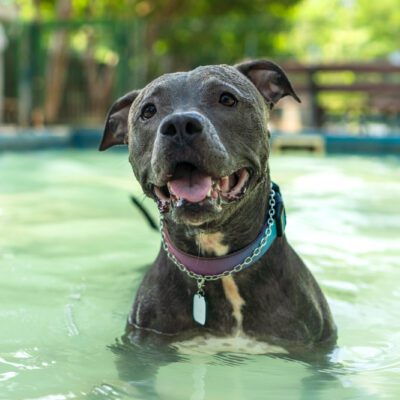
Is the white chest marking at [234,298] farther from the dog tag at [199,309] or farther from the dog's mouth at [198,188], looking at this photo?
the dog's mouth at [198,188]

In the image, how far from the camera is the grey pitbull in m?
3.09

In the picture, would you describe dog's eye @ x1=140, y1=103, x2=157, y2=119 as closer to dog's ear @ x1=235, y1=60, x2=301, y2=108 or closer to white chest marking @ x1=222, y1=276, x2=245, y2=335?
dog's ear @ x1=235, y1=60, x2=301, y2=108

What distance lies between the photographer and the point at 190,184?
3008 millimetres

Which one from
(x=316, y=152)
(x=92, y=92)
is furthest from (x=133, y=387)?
(x=92, y=92)

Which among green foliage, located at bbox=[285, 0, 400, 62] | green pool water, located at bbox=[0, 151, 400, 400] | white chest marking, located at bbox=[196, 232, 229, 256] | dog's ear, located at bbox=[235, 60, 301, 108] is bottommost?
green pool water, located at bbox=[0, 151, 400, 400]

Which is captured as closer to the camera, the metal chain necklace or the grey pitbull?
the grey pitbull

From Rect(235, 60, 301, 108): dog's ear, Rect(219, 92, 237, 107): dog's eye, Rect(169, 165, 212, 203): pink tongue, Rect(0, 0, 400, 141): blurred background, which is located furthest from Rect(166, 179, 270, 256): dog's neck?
Rect(0, 0, 400, 141): blurred background

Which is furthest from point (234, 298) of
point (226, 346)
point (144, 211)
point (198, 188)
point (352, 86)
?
point (352, 86)

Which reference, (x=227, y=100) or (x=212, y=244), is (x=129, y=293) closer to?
(x=212, y=244)

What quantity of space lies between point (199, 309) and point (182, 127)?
32.5 inches

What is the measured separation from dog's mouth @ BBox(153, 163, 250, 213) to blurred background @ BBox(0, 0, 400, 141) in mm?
12049

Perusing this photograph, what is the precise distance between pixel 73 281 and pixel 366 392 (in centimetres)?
A: 243

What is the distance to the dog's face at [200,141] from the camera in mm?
2902

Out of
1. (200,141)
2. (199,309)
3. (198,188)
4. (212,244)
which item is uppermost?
(200,141)
